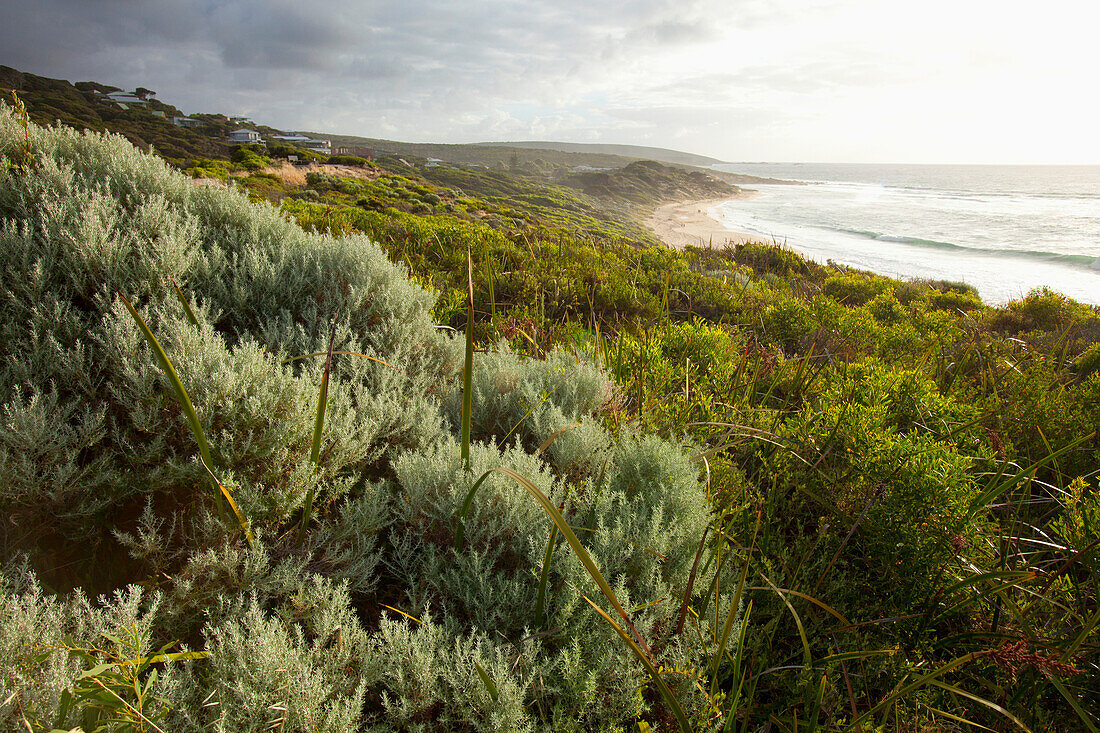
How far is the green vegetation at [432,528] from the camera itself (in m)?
1.24

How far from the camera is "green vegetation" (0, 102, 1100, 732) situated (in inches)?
48.9

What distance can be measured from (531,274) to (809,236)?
2822 centimetres

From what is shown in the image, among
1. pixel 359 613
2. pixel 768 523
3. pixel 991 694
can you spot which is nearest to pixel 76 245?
pixel 359 613

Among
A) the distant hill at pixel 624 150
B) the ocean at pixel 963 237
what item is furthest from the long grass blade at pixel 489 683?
the distant hill at pixel 624 150

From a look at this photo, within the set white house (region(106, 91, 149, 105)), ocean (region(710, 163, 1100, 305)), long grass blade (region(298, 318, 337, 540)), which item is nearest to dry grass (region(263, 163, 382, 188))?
ocean (region(710, 163, 1100, 305))

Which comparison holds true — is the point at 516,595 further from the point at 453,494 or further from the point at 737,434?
the point at 737,434

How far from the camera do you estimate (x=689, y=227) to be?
1359 inches

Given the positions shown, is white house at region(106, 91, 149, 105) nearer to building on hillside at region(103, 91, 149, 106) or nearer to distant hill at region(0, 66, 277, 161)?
building on hillside at region(103, 91, 149, 106)

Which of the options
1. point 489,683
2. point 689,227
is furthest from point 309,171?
point 489,683

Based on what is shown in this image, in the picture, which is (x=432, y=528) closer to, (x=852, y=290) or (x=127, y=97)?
(x=852, y=290)

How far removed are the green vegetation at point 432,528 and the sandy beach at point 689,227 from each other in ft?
64.2

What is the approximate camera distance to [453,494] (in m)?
1.66

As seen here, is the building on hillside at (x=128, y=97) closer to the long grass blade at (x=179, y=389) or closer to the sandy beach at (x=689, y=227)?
the sandy beach at (x=689, y=227)

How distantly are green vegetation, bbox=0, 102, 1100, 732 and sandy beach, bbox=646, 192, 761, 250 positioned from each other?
1955cm
